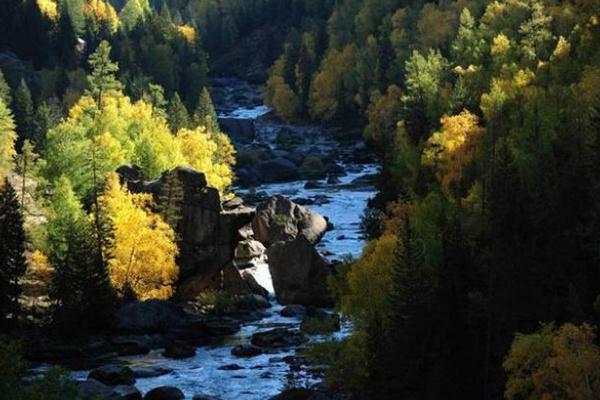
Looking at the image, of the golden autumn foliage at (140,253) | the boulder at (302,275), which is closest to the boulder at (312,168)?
the boulder at (302,275)

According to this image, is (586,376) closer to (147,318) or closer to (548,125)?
(548,125)

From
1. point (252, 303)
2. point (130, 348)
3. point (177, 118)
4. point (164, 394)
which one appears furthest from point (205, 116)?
point (164, 394)

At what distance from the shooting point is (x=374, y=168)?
137m

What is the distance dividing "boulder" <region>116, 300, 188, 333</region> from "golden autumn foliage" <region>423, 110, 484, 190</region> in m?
25.5

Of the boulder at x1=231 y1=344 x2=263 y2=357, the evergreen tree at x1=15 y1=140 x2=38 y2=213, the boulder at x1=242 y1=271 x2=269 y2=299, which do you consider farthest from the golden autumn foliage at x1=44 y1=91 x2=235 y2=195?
the boulder at x1=231 y1=344 x2=263 y2=357

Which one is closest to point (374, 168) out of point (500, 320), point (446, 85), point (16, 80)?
point (446, 85)

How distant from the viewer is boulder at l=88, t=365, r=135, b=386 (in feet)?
182

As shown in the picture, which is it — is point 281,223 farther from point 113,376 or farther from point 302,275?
point 113,376

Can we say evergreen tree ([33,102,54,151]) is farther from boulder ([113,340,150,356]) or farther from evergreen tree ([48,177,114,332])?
boulder ([113,340,150,356])

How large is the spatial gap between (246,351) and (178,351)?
5075mm

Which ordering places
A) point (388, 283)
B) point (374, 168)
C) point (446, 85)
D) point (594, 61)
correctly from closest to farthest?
point (388, 283), point (594, 61), point (446, 85), point (374, 168)

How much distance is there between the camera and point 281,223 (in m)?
91.8

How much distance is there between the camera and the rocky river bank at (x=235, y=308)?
186 ft

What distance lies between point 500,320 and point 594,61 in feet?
163
